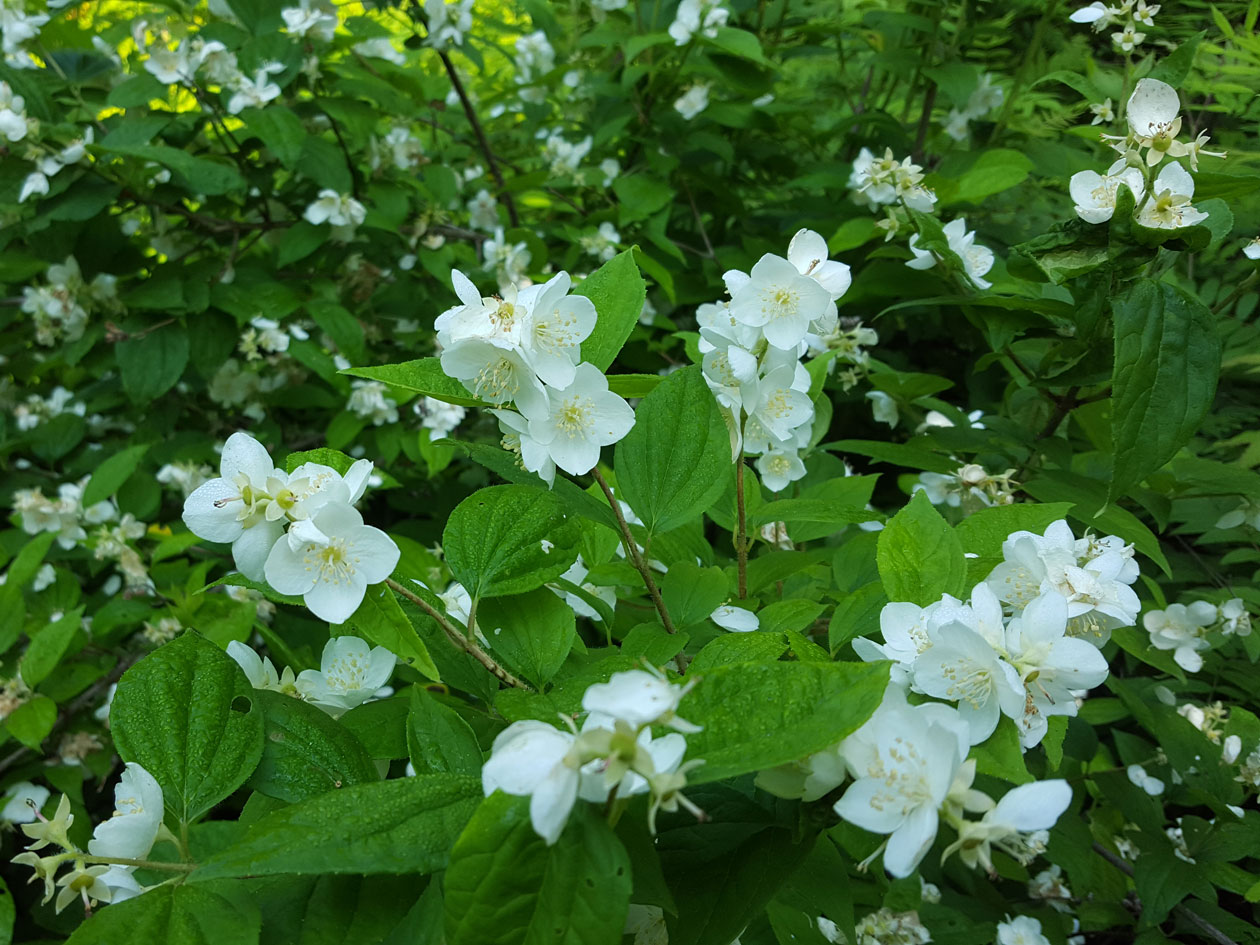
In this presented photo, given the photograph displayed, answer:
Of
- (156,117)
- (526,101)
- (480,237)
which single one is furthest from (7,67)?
(526,101)

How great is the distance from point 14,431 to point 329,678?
2821mm

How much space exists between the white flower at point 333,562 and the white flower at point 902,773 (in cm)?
44

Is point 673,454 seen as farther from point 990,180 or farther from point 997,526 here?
point 990,180

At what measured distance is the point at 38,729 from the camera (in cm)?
172

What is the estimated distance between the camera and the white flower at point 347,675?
91 centimetres

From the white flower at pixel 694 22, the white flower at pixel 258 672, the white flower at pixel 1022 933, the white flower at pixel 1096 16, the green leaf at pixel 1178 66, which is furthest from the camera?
the white flower at pixel 694 22

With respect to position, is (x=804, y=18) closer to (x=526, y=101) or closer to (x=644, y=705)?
(x=526, y=101)

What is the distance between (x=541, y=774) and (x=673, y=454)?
0.47 meters

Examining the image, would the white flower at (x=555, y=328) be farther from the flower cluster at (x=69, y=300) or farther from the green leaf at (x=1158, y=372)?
the flower cluster at (x=69, y=300)

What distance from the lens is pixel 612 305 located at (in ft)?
2.89

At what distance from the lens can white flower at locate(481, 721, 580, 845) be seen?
50 centimetres

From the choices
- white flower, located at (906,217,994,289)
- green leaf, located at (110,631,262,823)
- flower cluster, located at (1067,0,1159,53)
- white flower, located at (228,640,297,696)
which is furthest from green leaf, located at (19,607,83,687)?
flower cluster, located at (1067,0,1159,53)

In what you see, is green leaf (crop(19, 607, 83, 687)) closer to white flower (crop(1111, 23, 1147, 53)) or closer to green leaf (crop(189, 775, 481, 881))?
green leaf (crop(189, 775, 481, 881))

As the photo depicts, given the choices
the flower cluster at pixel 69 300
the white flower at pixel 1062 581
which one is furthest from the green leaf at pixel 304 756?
the flower cluster at pixel 69 300
